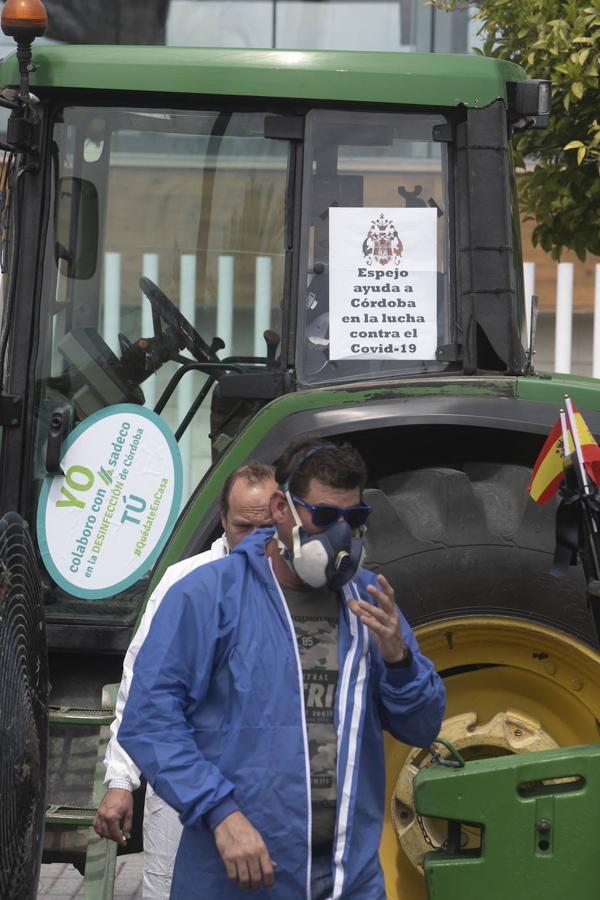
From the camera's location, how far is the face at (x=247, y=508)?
364 centimetres

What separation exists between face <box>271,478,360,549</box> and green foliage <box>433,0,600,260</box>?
409 centimetres

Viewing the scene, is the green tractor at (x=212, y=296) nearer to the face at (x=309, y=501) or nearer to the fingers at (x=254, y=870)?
the face at (x=309, y=501)

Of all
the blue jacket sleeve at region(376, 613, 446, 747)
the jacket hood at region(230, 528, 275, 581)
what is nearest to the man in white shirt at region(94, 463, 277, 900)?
the jacket hood at region(230, 528, 275, 581)

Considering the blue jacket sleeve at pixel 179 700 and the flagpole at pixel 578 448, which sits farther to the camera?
the flagpole at pixel 578 448

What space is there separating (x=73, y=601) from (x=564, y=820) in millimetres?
1709

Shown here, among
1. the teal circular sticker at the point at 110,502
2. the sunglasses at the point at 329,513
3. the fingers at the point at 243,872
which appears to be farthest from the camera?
the teal circular sticker at the point at 110,502

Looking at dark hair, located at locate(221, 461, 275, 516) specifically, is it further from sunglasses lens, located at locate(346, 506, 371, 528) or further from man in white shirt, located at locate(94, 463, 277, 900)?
sunglasses lens, located at locate(346, 506, 371, 528)

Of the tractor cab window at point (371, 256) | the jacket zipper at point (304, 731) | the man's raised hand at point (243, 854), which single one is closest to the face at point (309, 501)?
the jacket zipper at point (304, 731)

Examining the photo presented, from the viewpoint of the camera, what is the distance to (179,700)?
2.83m

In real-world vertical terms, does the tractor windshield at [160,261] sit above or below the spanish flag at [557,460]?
above

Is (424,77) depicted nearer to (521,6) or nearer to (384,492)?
(384,492)

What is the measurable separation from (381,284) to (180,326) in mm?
640

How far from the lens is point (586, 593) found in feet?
12.2

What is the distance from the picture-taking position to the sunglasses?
9.57 ft
